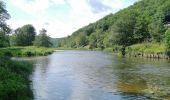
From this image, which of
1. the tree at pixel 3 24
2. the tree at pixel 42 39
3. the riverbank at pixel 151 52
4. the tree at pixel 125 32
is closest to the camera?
the tree at pixel 3 24

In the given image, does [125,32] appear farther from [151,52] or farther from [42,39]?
[151,52]

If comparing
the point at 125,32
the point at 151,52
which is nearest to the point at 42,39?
the point at 125,32

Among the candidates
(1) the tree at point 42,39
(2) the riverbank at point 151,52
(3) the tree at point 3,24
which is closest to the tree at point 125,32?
(2) the riverbank at point 151,52

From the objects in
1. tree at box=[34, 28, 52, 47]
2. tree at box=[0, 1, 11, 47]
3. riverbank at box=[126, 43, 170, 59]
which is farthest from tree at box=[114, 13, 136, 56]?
tree at box=[0, 1, 11, 47]

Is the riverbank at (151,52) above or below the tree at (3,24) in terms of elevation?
below

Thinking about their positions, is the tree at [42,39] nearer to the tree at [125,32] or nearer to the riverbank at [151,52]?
the tree at [125,32]

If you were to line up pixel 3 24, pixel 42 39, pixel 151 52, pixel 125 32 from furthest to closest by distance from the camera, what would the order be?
pixel 42 39 → pixel 125 32 → pixel 151 52 → pixel 3 24

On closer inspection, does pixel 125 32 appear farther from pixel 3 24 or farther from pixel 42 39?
pixel 3 24

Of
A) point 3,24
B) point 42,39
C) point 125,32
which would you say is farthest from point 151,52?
point 42,39

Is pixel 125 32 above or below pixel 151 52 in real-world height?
above

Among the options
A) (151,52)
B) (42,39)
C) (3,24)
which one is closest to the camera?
(3,24)

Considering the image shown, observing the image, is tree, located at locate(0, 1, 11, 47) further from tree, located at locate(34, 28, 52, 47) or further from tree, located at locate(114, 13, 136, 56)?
tree, located at locate(34, 28, 52, 47)

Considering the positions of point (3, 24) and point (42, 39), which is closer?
point (3, 24)

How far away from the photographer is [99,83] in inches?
1704
